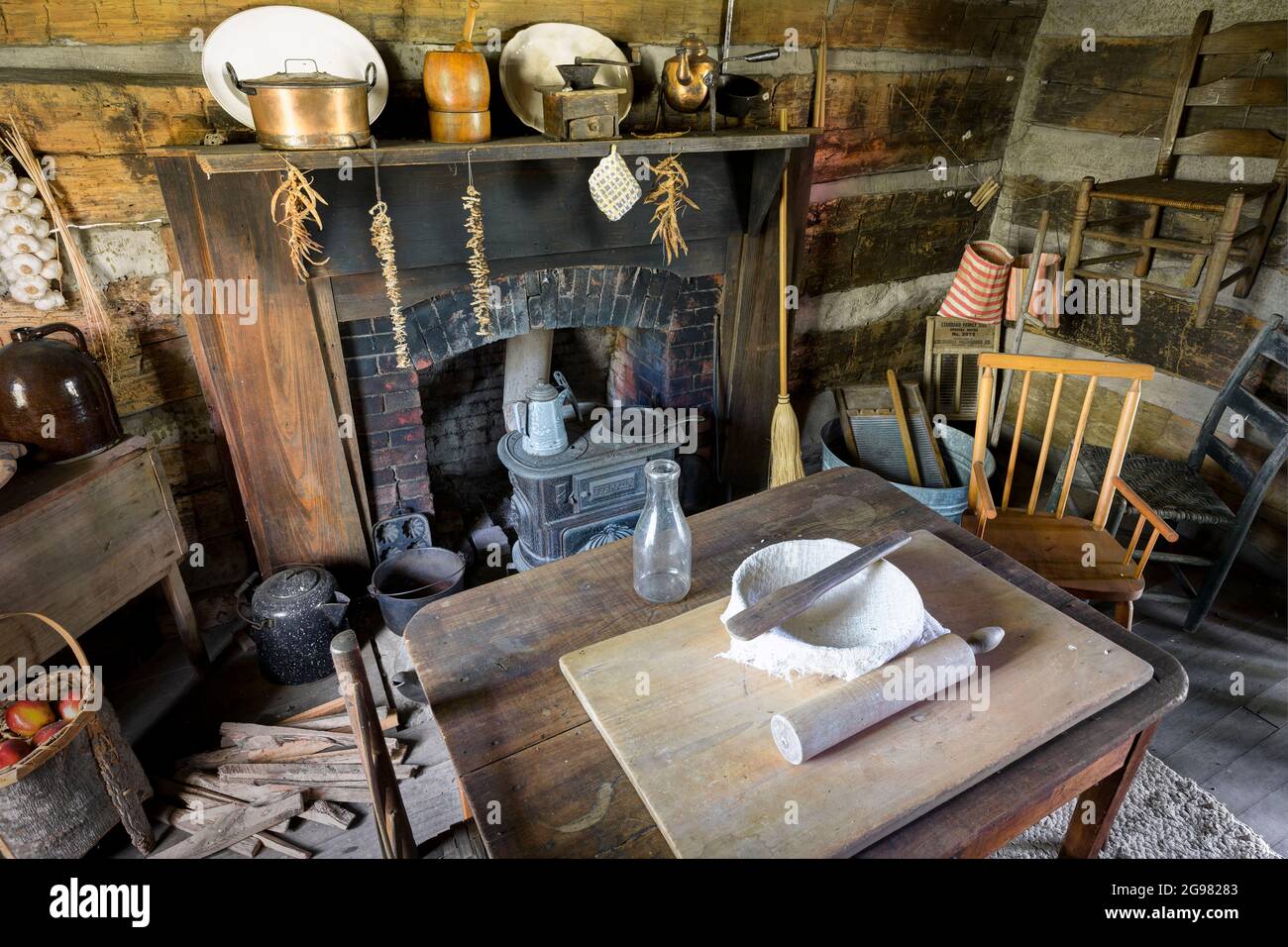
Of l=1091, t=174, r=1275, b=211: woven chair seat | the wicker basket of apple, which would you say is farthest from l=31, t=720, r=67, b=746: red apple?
l=1091, t=174, r=1275, b=211: woven chair seat

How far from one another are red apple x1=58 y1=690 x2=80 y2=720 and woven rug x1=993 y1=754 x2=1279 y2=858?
232cm

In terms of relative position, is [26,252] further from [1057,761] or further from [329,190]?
[1057,761]

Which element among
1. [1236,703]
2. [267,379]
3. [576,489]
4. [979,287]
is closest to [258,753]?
[267,379]

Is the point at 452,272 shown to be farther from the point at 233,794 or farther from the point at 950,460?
the point at 950,460

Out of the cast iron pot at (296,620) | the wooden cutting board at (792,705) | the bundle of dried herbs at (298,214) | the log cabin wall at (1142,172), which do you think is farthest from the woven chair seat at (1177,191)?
the cast iron pot at (296,620)

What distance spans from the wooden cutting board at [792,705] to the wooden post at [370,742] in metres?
0.30

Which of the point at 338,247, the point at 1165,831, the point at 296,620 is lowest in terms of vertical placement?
the point at 1165,831

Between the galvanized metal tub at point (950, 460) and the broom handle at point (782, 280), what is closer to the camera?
the broom handle at point (782, 280)

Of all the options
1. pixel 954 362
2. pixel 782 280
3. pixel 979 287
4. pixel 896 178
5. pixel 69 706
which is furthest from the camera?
pixel 954 362

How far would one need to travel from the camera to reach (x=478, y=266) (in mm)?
2406

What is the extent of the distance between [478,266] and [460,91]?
53 centimetres

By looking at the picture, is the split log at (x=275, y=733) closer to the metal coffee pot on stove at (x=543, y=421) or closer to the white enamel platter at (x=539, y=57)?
the metal coffee pot on stove at (x=543, y=421)

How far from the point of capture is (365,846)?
6.47 feet

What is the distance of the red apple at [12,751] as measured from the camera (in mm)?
1699
